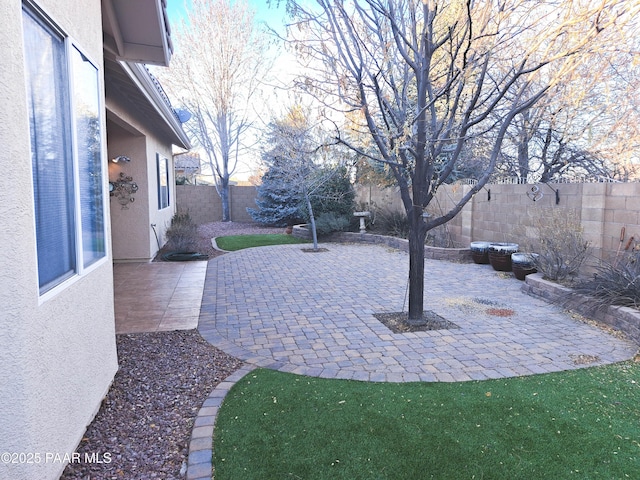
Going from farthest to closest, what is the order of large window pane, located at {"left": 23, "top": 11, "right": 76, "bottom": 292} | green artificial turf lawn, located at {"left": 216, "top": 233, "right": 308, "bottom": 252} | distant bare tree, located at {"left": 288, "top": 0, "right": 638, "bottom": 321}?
green artificial turf lawn, located at {"left": 216, "top": 233, "right": 308, "bottom": 252}, distant bare tree, located at {"left": 288, "top": 0, "right": 638, "bottom": 321}, large window pane, located at {"left": 23, "top": 11, "right": 76, "bottom": 292}

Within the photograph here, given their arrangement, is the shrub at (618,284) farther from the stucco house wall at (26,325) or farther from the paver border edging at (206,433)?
the stucco house wall at (26,325)

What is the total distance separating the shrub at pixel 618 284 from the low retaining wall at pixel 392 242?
14.4 ft

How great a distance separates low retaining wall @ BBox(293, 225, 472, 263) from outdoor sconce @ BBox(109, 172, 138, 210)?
659cm

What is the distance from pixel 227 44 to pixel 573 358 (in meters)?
18.6

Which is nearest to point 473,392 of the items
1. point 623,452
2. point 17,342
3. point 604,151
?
point 623,452

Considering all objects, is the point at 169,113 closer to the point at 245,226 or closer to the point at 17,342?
the point at 17,342

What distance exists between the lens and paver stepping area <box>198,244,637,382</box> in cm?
440

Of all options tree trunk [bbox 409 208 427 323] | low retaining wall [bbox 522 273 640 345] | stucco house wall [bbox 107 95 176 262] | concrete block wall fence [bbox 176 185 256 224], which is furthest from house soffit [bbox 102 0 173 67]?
concrete block wall fence [bbox 176 185 256 224]

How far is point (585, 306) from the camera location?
6.05 meters

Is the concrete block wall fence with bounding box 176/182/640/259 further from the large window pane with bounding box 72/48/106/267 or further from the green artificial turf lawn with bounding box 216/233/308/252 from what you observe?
the large window pane with bounding box 72/48/106/267

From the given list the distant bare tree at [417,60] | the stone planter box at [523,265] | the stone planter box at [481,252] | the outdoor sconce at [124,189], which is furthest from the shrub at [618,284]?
the outdoor sconce at [124,189]

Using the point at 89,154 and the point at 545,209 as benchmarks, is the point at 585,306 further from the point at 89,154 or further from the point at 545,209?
the point at 89,154

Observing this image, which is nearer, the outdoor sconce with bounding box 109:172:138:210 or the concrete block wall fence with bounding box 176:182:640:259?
the concrete block wall fence with bounding box 176:182:640:259

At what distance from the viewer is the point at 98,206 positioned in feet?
12.1
